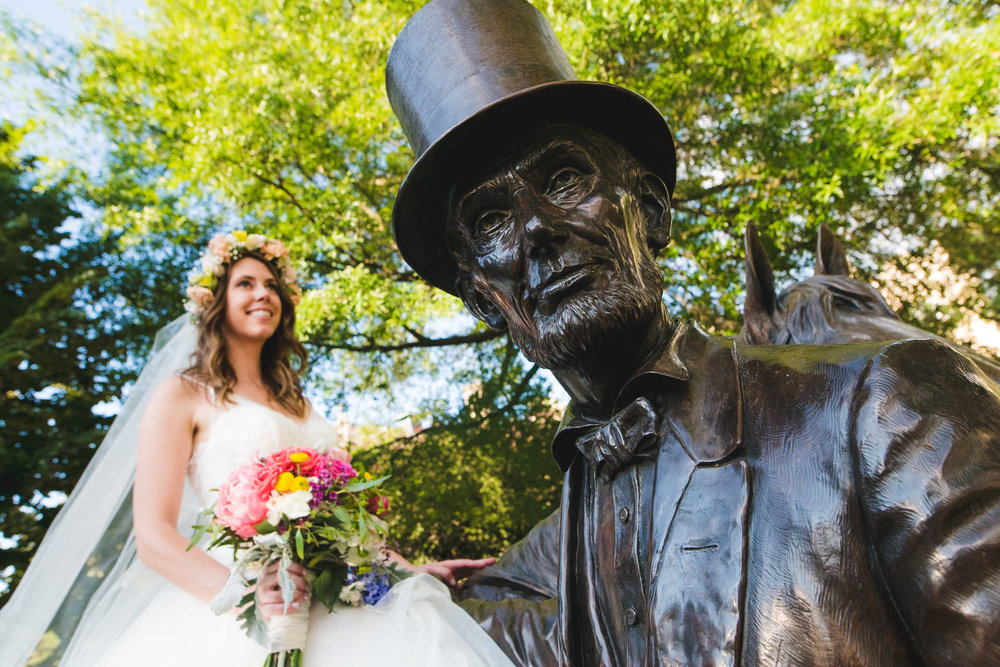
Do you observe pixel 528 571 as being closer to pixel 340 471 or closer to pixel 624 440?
pixel 624 440

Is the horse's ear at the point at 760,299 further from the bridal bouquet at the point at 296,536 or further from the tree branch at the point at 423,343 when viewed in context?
the tree branch at the point at 423,343

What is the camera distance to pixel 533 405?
24.8 ft

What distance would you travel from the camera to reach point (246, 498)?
2541mm

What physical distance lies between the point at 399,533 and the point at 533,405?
1.96m

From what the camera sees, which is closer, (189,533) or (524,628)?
(524,628)

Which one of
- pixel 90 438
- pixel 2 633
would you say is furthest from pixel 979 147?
pixel 90 438

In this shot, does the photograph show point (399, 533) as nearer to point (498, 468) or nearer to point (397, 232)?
point (498, 468)

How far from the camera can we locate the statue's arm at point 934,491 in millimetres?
1043

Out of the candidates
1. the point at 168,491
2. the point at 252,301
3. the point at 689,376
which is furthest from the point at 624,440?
the point at 252,301

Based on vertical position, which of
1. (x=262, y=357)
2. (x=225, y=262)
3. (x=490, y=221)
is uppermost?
(x=225, y=262)

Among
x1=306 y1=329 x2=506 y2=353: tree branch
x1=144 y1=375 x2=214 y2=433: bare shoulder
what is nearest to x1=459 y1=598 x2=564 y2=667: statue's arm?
x1=144 y1=375 x2=214 y2=433: bare shoulder

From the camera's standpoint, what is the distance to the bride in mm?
2494

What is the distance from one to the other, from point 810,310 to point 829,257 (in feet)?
2.14

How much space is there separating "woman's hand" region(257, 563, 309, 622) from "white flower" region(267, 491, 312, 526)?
19 cm
